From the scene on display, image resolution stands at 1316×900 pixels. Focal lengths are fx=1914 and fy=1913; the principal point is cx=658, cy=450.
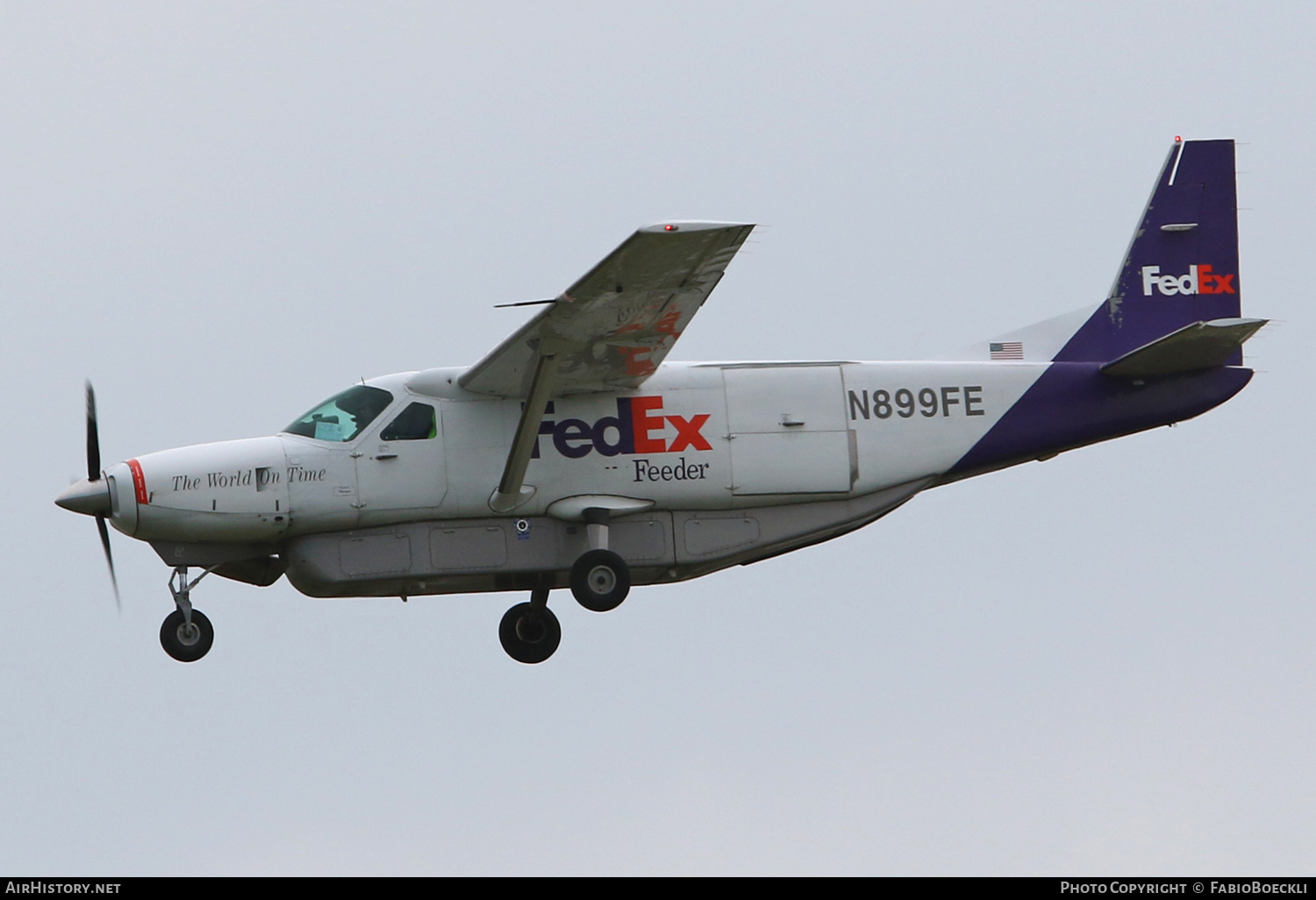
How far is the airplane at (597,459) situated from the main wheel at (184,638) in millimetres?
22

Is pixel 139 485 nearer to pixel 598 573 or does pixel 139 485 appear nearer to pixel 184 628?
pixel 184 628

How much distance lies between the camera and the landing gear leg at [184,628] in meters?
21.2

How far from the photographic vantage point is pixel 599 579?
70.1 ft

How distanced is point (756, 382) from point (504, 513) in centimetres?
329

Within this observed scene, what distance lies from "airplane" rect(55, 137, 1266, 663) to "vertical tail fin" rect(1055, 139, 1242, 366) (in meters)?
1.01

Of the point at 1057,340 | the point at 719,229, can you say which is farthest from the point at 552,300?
the point at 1057,340

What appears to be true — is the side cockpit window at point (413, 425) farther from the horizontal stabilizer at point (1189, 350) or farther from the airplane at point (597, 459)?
the horizontal stabilizer at point (1189, 350)

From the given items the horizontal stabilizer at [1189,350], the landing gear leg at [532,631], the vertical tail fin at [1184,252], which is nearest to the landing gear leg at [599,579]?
the landing gear leg at [532,631]

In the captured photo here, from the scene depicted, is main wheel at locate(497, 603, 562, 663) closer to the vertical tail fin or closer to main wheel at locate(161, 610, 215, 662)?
main wheel at locate(161, 610, 215, 662)

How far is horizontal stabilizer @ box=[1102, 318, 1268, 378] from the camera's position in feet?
70.4

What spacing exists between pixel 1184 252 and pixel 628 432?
7.50 meters

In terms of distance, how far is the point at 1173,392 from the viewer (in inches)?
898

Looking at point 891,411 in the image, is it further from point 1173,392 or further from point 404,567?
point 404,567

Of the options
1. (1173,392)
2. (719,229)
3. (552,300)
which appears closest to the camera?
(719,229)
